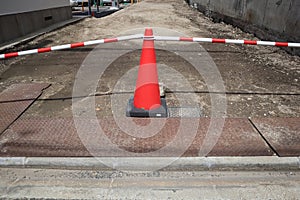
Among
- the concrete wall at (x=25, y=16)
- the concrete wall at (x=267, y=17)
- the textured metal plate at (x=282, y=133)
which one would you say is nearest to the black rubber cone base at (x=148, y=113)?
the textured metal plate at (x=282, y=133)

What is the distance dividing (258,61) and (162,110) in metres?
4.11

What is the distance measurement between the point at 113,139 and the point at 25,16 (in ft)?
28.5

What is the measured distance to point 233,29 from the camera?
10.9 m

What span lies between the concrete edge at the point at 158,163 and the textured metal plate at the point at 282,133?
191 millimetres

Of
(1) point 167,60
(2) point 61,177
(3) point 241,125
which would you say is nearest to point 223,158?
(3) point 241,125

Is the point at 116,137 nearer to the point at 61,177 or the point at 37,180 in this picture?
the point at 61,177

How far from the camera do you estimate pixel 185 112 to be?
3.75 metres

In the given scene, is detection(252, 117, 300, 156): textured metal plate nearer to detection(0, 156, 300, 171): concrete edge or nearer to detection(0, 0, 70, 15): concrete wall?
detection(0, 156, 300, 171): concrete edge

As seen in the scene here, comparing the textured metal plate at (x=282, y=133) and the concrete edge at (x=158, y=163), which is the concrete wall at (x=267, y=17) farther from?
the concrete edge at (x=158, y=163)

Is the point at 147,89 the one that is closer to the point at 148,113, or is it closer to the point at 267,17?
the point at 148,113

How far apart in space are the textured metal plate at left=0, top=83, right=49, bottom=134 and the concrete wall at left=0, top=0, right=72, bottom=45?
13.5ft

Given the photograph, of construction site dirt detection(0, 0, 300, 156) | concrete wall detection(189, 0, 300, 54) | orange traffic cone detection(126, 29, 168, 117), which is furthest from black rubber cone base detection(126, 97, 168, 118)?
concrete wall detection(189, 0, 300, 54)

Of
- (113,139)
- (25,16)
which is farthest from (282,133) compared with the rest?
(25,16)

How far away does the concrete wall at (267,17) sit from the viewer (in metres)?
6.45
